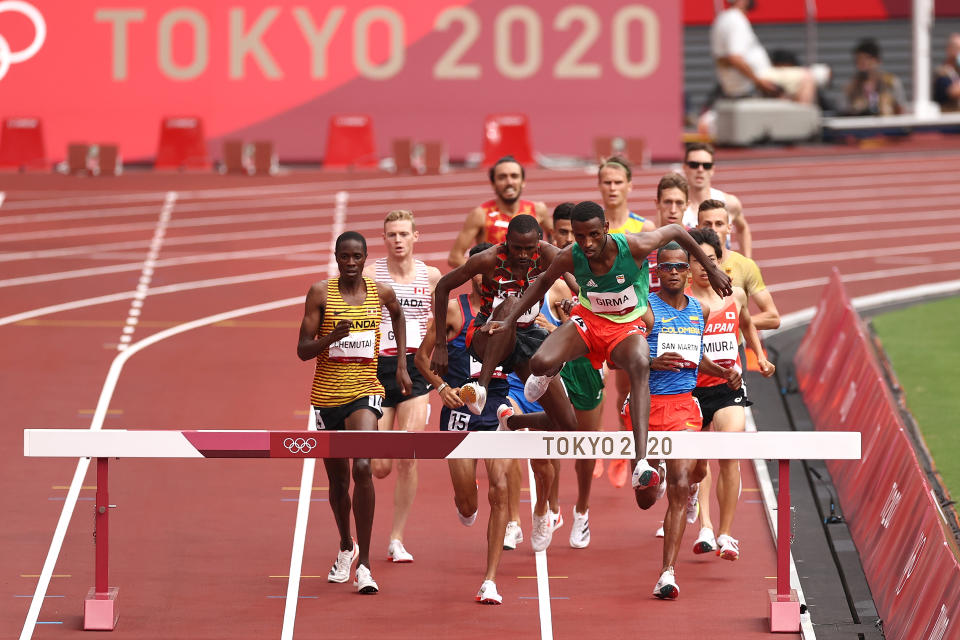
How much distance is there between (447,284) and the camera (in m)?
9.62

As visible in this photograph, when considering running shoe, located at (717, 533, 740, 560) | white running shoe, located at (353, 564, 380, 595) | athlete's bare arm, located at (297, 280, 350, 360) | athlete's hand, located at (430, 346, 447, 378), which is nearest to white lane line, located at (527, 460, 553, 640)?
white running shoe, located at (353, 564, 380, 595)

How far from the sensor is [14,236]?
A: 20.7 metres

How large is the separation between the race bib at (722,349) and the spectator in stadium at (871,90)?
19.0 m

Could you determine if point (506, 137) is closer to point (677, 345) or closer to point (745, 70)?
point (745, 70)

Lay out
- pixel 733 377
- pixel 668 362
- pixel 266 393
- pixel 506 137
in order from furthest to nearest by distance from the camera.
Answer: pixel 506 137 → pixel 266 393 → pixel 733 377 → pixel 668 362

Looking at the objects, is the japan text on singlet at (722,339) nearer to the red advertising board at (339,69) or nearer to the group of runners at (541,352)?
the group of runners at (541,352)

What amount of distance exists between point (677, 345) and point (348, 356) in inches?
78.5

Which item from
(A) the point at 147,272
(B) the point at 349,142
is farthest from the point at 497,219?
(B) the point at 349,142

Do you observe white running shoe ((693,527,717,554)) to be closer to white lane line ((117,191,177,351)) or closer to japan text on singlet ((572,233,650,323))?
japan text on singlet ((572,233,650,323))

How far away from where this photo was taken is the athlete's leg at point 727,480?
10.5m

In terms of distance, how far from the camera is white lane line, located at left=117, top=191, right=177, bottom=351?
16703mm

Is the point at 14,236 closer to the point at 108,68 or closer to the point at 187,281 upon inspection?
the point at 187,281

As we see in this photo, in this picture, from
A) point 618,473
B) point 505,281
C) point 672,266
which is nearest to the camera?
point 505,281

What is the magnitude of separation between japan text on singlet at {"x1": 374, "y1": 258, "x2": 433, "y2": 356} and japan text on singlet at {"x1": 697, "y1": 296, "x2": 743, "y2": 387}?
71.2 inches
